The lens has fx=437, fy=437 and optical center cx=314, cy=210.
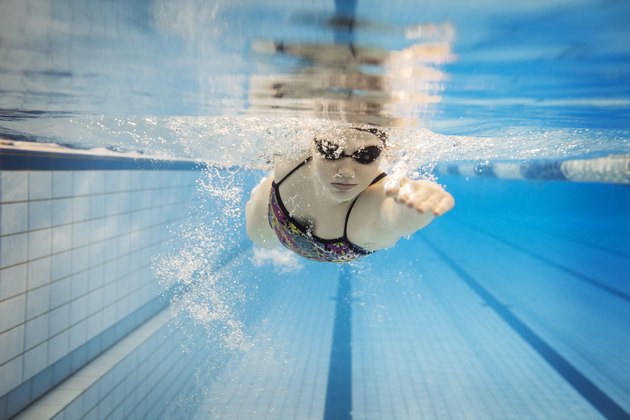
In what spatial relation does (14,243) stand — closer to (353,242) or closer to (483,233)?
(353,242)

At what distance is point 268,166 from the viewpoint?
21.0 ft

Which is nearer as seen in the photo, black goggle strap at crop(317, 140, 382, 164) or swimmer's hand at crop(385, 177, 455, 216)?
swimmer's hand at crop(385, 177, 455, 216)

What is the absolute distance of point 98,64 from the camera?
3.35 m

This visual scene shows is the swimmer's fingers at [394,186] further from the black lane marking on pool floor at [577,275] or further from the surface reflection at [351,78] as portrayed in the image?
the black lane marking on pool floor at [577,275]

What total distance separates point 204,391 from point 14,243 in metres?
2.52

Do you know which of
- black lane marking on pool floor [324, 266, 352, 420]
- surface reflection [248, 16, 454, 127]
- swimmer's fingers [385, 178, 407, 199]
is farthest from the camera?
black lane marking on pool floor [324, 266, 352, 420]

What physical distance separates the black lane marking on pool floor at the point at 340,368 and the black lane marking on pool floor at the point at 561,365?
2726 mm

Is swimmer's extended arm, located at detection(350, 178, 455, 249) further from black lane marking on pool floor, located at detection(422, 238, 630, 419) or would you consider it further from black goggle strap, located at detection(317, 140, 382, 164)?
black lane marking on pool floor, located at detection(422, 238, 630, 419)

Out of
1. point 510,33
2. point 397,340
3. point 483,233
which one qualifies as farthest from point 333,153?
point 483,233

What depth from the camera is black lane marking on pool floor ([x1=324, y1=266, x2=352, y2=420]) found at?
15.6 feet

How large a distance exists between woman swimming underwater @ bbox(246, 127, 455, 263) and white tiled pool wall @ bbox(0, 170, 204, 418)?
2.57 m

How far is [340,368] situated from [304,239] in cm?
309

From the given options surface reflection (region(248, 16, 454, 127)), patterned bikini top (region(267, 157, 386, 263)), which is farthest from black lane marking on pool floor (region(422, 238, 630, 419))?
surface reflection (region(248, 16, 454, 127))

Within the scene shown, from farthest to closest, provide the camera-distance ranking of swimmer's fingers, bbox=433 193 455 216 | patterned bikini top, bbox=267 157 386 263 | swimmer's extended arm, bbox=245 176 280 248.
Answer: swimmer's extended arm, bbox=245 176 280 248
patterned bikini top, bbox=267 157 386 263
swimmer's fingers, bbox=433 193 455 216
